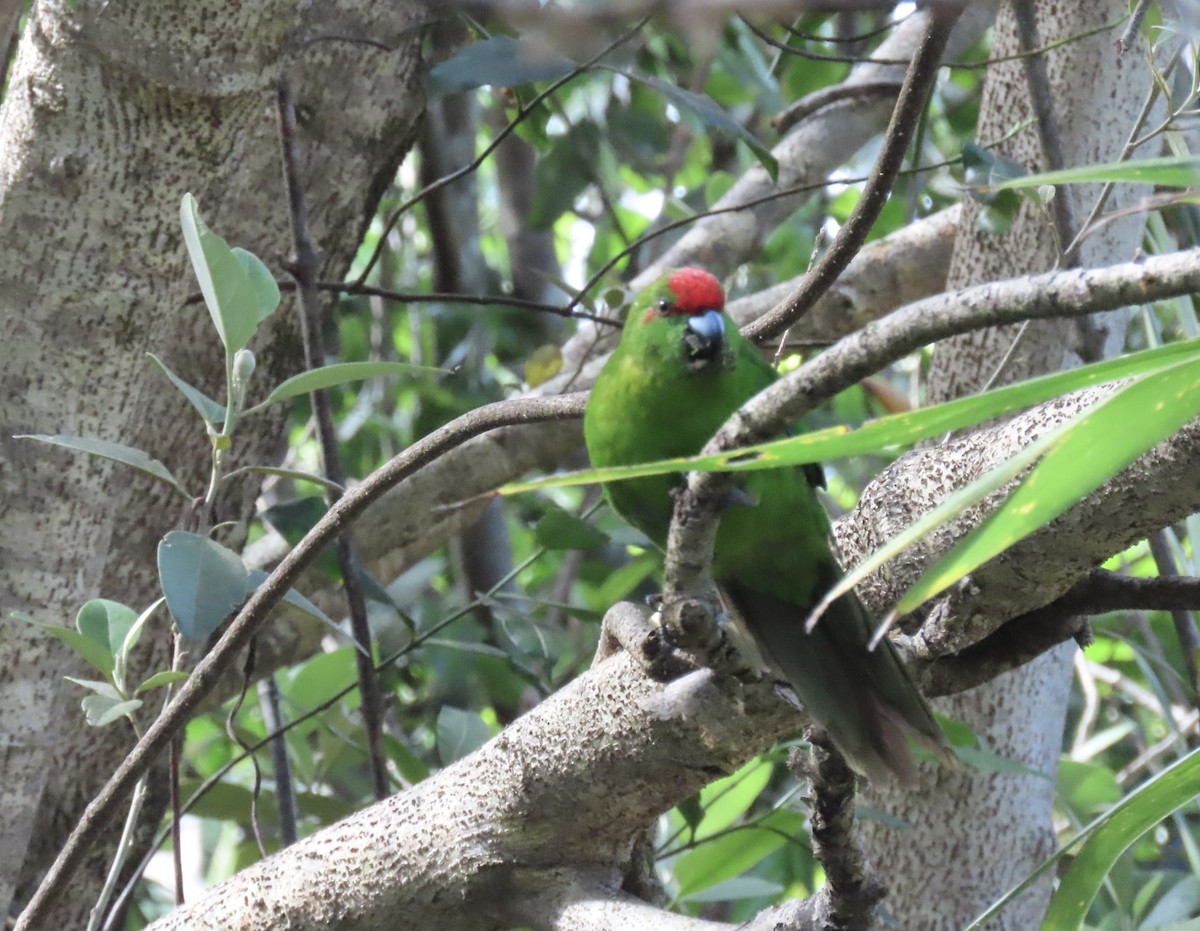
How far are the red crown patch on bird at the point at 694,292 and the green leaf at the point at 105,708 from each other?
70cm

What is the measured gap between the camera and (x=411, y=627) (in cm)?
188

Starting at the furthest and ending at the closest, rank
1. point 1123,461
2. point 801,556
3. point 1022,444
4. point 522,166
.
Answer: point 522,166 → point 801,556 → point 1022,444 → point 1123,461

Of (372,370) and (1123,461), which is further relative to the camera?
(372,370)

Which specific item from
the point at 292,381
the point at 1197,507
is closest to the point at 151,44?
the point at 292,381

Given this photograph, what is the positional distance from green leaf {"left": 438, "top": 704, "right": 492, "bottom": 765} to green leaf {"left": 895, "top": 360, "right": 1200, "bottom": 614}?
1.37m

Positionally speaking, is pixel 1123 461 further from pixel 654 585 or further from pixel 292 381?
pixel 654 585

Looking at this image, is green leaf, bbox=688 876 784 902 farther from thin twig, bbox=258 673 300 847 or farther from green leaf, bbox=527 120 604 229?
green leaf, bbox=527 120 604 229

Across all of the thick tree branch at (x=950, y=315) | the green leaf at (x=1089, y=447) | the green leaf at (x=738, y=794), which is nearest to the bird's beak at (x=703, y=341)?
the thick tree branch at (x=950, y=315)

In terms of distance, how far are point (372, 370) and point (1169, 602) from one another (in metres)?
0.80

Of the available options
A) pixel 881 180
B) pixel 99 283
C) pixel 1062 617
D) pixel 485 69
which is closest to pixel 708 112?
pixel 485 69

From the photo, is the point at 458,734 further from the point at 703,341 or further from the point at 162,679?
the point at 703,341

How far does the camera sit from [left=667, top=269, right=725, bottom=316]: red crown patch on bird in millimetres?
1344

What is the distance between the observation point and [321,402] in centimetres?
162

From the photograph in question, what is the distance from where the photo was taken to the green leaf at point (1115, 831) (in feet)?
2.81
